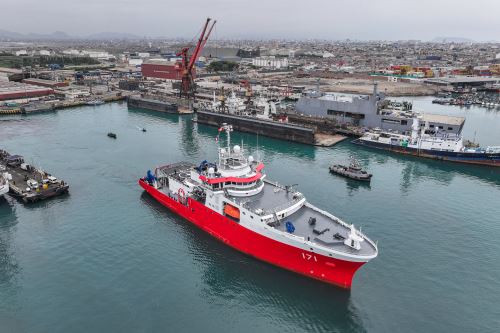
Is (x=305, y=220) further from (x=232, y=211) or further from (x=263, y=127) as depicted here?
(x=263, y=127)

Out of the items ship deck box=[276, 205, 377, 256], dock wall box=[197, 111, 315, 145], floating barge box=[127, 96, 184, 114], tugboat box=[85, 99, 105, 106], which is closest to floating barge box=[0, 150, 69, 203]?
ship deck box=[276, 205, 377, 256]

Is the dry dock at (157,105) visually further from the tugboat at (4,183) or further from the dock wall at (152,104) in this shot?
the tugboat at (4,183)

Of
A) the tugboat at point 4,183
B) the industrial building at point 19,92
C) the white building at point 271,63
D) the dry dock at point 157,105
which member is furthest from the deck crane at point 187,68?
the white building at point 271,63

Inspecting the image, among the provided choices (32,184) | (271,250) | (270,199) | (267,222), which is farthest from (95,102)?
(271,250)

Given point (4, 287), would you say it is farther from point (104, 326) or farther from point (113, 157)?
point (113, 157)

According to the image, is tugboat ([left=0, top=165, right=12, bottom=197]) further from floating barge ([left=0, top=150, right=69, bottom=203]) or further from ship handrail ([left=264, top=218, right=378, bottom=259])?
ship handrail ([left=264, top=218, right=378, bottom=259])

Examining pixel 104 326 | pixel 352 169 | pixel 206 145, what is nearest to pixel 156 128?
pixel 206 145
